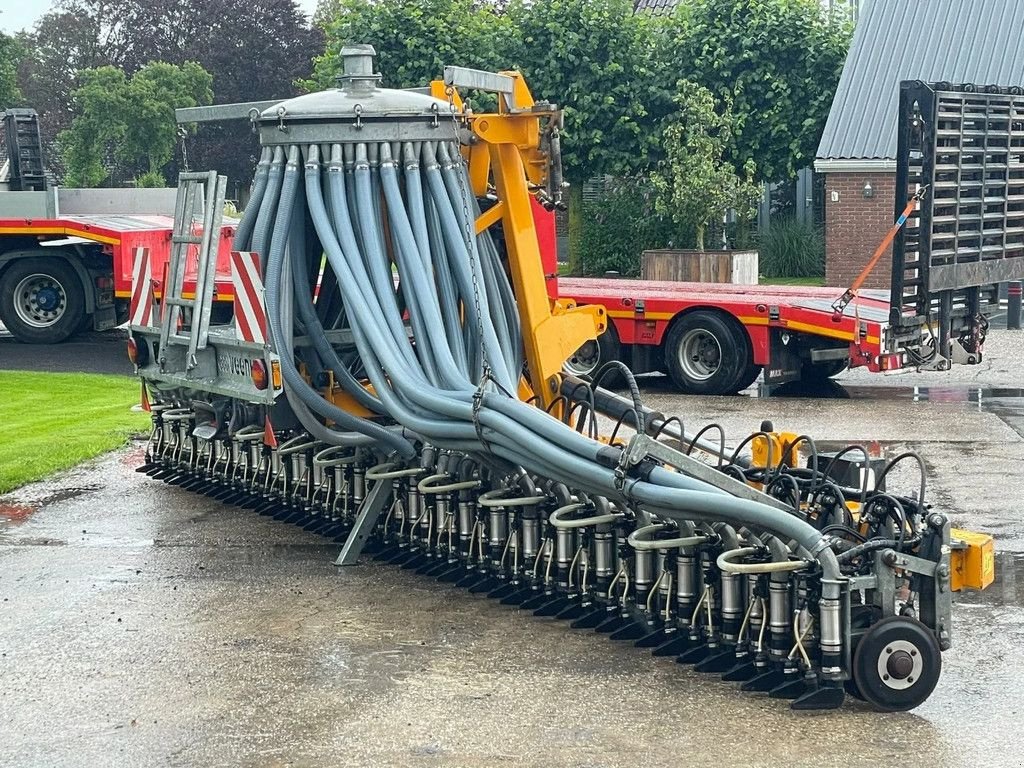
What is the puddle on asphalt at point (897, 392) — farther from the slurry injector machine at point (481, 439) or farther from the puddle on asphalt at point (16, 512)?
the puddle on asphalt at point (16, 512)

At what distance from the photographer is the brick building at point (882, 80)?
1003 inches

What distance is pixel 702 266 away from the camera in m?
25.5

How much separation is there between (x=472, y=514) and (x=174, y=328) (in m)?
2.67

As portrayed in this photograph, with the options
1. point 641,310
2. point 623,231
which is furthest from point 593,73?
point 641,310

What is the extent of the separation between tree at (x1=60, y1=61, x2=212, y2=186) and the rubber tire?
88.5 ft

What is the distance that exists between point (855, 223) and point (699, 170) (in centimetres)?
275

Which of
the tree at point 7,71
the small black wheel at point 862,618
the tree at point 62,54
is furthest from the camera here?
the tree at point 62,54

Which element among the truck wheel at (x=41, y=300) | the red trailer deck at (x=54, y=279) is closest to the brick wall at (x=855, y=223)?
the red trailer deck at (x=54, y=279)

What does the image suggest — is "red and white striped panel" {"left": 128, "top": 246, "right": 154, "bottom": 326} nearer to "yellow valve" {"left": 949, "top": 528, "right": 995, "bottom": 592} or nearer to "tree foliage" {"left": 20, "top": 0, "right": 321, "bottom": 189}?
"yellow valve" {"left": 949, "top": 528, "right": 995, "bottom": 592}

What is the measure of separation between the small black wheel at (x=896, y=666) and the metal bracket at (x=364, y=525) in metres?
3.22

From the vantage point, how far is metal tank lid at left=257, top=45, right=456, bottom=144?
29.4ft

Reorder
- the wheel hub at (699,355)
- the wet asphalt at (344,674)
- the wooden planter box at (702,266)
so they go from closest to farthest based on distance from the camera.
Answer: the wet asphalt at (344,674), the wheel hub at (699,355), the wooden planter box at (702,266)

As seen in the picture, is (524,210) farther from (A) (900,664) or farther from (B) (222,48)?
(B) (222,48)

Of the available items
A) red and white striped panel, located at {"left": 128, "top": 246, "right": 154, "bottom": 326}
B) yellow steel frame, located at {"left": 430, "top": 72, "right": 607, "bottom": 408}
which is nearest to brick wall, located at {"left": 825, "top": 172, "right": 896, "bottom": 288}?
yellow steel frame, located at {"left": 430, "top": 72, "right": 607, "bottom": 408}
